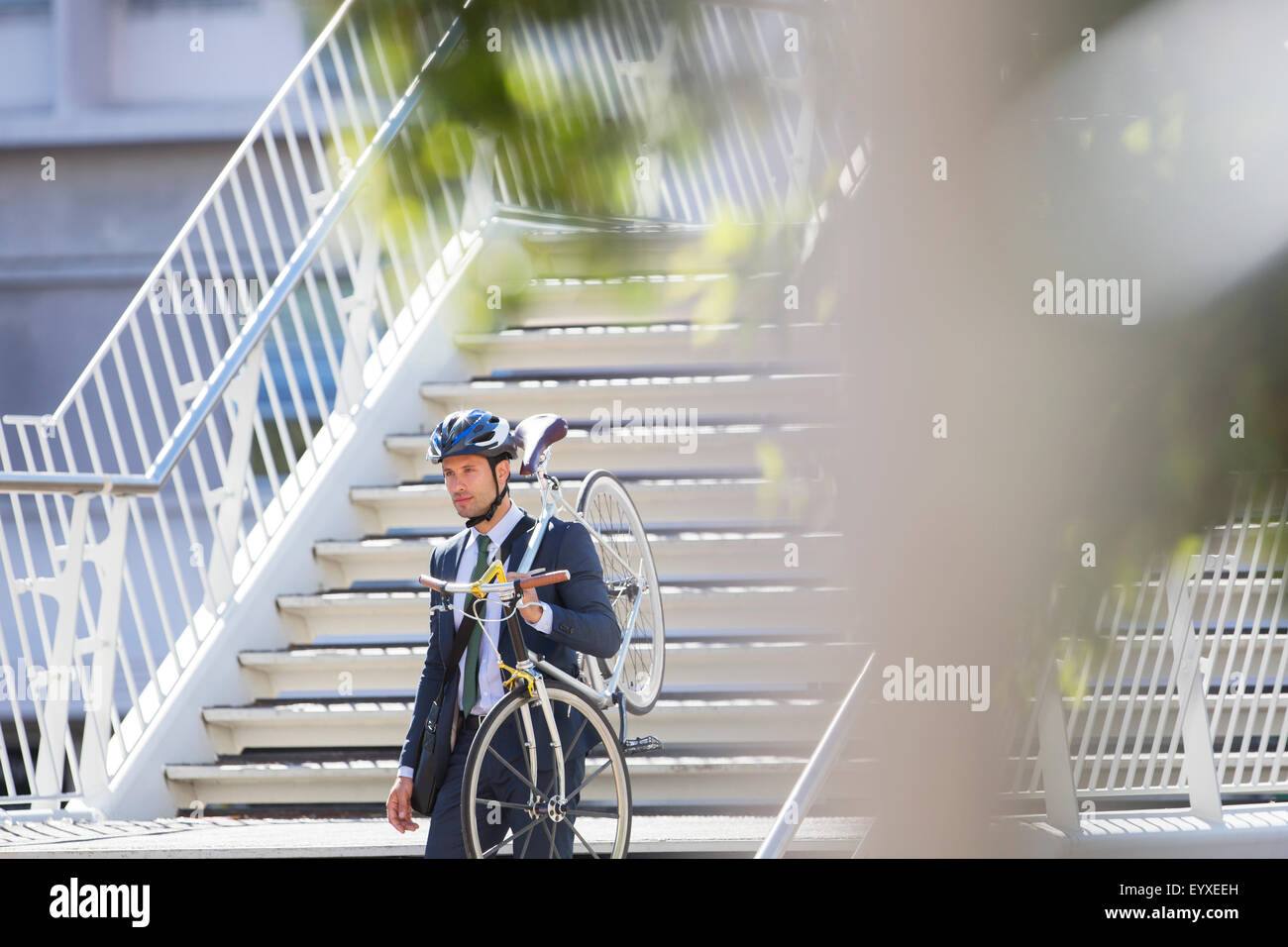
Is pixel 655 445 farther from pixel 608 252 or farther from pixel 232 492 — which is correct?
pixel 608 252

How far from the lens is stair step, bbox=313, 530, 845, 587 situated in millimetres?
4773

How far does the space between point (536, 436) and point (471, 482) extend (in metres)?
0.50

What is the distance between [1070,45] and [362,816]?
3470mm

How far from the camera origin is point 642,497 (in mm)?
4969

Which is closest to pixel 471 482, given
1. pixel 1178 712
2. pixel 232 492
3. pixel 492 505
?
pixel 492 505

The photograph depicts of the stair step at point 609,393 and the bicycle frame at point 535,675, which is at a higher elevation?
the stair step at point 609,393

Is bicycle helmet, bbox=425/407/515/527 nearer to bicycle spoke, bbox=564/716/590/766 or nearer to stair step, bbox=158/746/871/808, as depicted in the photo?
bicycle spoke, bbox=564/716/590/766

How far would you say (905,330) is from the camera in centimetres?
165

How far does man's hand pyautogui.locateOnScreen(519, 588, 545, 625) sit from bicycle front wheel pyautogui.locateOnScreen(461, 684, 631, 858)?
17 centimetres
